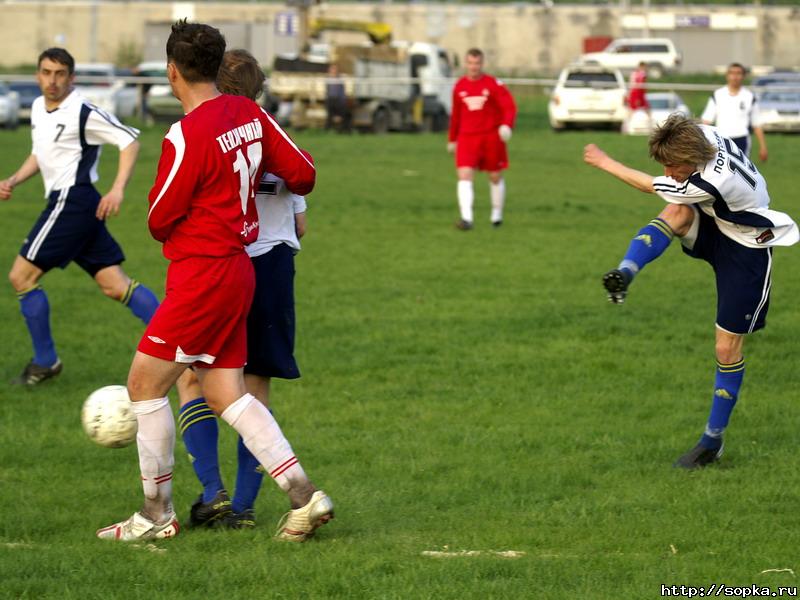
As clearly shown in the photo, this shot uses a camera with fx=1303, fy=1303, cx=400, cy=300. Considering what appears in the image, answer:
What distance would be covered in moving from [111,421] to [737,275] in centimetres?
306

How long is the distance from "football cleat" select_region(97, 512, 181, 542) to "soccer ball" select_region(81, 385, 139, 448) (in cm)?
45

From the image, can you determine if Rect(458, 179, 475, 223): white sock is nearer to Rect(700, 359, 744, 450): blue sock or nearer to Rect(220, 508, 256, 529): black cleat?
Rect(700, 359, 744, 450): blue sock

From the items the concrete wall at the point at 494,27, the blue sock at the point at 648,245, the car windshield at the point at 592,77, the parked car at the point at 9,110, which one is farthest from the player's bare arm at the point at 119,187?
the concrete wall at the point at 494,27

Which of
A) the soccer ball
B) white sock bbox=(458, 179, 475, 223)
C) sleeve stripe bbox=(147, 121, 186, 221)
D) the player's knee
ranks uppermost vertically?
sleeve stripe bbox=(147, 121, 186, 221)

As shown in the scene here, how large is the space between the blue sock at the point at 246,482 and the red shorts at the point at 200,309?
2.21ft

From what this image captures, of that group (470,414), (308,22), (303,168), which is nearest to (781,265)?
(470,414)

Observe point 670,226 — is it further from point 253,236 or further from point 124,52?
point 124,52

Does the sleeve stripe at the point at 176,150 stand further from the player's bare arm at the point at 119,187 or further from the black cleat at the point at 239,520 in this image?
the player's bare arm at the point at 119,187

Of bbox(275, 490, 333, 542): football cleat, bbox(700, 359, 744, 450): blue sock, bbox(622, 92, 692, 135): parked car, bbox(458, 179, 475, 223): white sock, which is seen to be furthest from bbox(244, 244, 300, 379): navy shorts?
bbox(622, 92, 692, 135): parked car

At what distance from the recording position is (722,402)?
21.8 ft

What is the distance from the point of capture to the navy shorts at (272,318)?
5234 millimetres

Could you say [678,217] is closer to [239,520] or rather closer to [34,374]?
[239,520]

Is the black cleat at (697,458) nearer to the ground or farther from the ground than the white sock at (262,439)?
nearer to the ground

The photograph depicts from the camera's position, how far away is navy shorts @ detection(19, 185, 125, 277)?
830 centimetres
